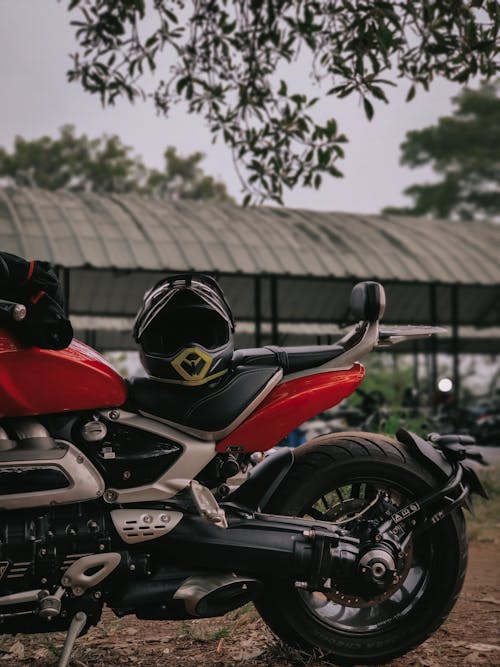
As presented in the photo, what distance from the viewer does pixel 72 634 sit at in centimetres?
326

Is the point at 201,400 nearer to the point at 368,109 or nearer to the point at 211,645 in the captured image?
the point at 211,645

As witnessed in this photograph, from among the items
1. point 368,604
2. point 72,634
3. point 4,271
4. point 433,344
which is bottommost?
point 433,344

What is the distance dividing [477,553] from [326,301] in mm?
13730

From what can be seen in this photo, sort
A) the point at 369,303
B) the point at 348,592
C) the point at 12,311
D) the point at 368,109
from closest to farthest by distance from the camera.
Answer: the point at 12,311 < the point at 348,592 < the point at 369,303 < the point at 368,109

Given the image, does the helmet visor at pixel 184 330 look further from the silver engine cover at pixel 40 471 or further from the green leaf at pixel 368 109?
the green leaf at pixel 368 109

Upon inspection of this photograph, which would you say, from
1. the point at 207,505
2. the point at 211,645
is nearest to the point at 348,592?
the point at 207,505

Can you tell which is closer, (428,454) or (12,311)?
(12,311)

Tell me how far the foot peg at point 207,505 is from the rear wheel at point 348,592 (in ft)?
0.95

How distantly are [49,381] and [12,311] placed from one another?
30 centimetres

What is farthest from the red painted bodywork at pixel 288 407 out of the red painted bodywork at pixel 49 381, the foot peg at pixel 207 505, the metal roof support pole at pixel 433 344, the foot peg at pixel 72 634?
the metal roof support pole at pixel 433 344

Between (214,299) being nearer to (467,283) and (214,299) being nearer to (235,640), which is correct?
(235,640)

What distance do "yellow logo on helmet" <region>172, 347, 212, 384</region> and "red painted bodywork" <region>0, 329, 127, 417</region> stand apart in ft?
0.84

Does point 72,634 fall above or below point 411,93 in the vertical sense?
below

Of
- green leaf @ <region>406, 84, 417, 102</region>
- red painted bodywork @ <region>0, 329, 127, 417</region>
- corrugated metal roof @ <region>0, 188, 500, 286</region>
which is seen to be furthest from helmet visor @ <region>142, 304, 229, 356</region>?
corrugated metal roof @ <region>0, 188, 500, 286</region>
